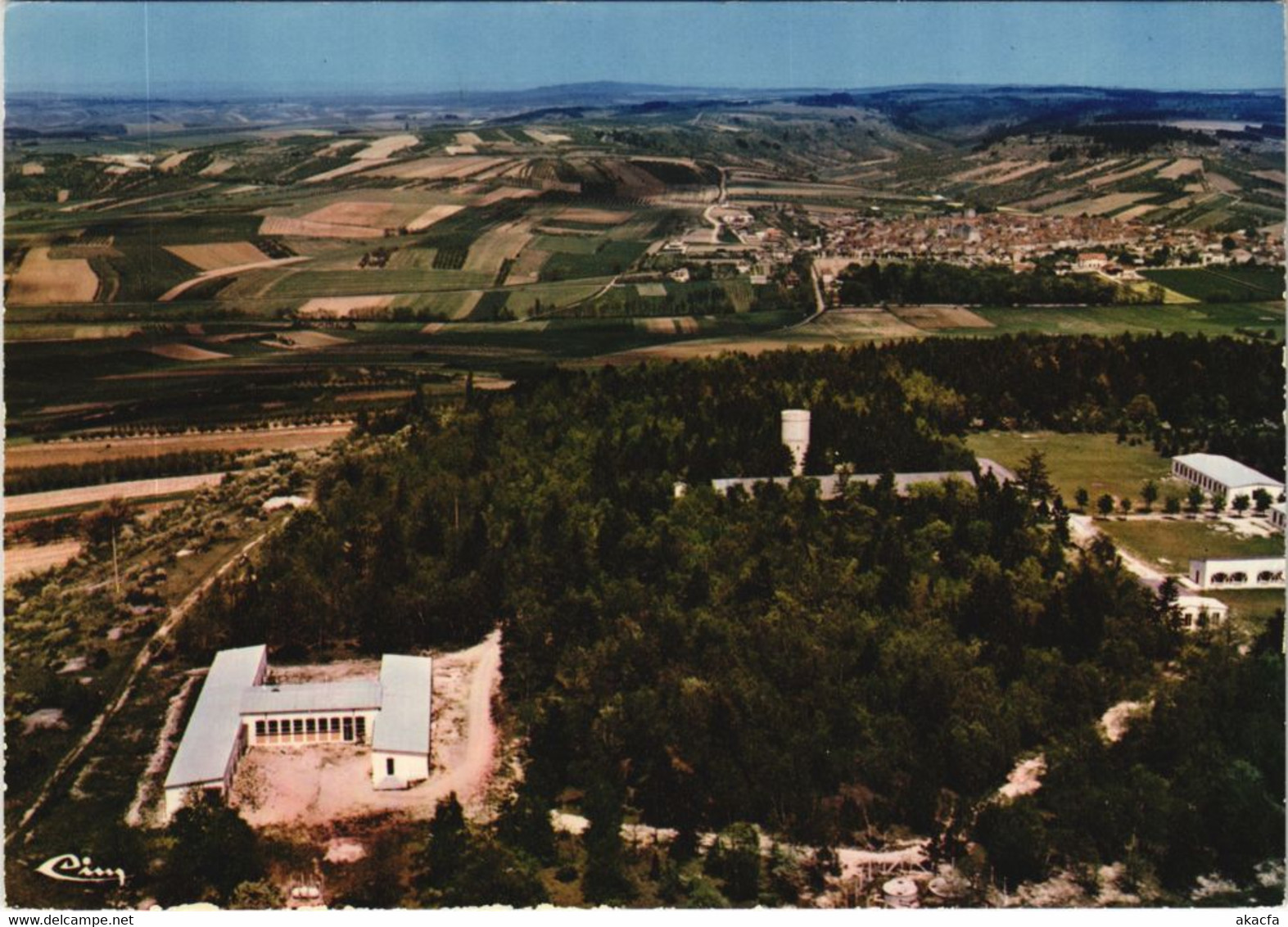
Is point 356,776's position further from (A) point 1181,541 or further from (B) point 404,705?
(A) point 1181,541

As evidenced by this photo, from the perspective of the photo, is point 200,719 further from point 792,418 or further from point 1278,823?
→ point 792,418

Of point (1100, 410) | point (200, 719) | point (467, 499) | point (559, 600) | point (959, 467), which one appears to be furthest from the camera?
point (1100, 410)

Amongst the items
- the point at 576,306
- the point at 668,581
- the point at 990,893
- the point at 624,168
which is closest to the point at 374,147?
the point at 624,168

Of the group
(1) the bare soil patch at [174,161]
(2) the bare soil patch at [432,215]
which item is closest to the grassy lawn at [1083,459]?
(2) the bare soil patch at [432,215]

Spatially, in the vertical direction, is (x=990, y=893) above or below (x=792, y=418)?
below

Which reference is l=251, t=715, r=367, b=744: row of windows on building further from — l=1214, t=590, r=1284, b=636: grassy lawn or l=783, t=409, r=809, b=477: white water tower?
l=783, t=409, r=809, b=477: white water tower

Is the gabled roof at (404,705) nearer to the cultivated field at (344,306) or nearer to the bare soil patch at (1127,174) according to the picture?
the cultivated field at (344,306)

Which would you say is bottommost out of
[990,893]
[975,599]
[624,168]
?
[990,893]
